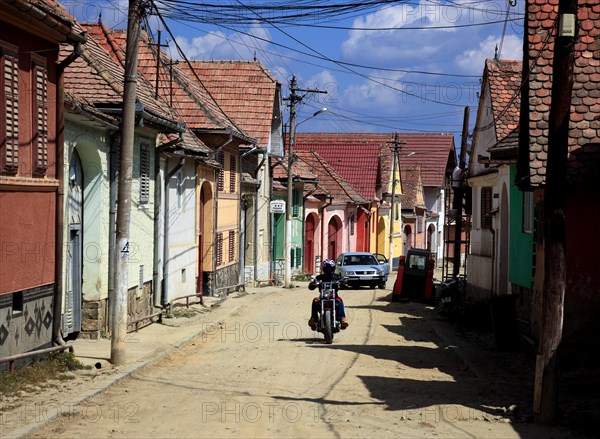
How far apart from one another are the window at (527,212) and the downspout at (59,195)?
10.2m

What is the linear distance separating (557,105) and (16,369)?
801 cm

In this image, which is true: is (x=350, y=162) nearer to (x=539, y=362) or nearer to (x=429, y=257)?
(x=429, y=257)

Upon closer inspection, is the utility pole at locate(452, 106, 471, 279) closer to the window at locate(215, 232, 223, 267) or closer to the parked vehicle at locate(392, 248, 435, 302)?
the parked vehicle at locate(392, 248, 435, 302)

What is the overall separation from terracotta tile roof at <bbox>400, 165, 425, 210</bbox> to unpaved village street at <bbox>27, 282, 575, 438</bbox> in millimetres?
53917

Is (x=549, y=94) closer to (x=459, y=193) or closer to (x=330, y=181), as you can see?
(x=459, y=193)

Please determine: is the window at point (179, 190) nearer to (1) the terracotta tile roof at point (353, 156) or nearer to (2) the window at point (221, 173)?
(2) the window at point (221, 173)

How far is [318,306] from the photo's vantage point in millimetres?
19219

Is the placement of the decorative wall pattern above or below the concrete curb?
above

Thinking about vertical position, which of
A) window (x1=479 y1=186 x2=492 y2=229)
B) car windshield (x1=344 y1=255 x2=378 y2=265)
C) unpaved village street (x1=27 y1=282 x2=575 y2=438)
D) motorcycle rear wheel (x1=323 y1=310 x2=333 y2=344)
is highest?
window (x1=479 y1=186 x2=492 y2=229)

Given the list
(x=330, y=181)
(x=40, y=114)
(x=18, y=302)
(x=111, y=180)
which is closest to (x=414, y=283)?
(x=111, y=180)

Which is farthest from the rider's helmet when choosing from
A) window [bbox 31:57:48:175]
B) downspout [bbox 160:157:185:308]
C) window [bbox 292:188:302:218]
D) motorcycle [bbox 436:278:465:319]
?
window [bbox 292:188:302:218]

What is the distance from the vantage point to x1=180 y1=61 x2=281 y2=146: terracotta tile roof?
4066cm

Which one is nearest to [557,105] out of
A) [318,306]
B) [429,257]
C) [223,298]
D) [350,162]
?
[318,306]

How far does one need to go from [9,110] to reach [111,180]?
560 cm
